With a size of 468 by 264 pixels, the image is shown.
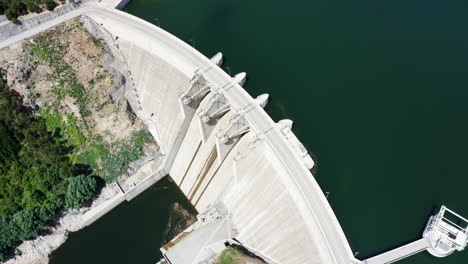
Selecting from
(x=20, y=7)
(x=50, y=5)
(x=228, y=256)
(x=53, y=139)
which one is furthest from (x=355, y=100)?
(x=20, y=7)

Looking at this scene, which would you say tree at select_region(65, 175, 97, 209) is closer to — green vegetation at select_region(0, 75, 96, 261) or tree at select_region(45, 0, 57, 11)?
green vegetation at select_region(0, 75, 96, 261)

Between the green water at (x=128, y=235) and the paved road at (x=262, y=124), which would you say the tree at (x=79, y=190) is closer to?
the green water at (x=128, y=235)

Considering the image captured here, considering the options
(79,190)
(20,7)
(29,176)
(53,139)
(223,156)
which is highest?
(20,7)

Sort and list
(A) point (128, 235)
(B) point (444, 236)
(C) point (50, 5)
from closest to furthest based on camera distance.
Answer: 1. (B) point (444, 236)
2. (A) point (128, 235)
3. (C) point (50, 5)

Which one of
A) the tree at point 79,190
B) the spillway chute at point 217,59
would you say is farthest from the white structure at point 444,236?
the tree at point 79,190

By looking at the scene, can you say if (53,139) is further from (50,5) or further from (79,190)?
(50,5)
